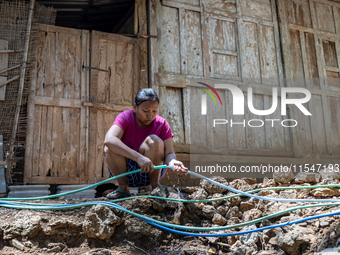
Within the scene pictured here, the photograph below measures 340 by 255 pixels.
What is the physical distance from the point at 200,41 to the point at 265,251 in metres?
4.15

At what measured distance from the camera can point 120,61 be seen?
601 centimetres

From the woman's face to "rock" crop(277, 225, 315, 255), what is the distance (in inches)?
59.6

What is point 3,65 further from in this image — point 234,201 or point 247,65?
point 247,65

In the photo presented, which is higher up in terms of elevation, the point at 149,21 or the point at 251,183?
the point at 149,21

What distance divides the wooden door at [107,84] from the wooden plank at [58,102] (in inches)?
9.3

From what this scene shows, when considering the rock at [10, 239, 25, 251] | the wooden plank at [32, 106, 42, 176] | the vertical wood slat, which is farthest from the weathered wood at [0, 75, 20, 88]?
the vertical wood slat

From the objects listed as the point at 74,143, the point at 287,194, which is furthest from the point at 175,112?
the point at 287,194

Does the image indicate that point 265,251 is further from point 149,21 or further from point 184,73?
point 149,21

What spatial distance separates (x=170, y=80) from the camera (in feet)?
19.2

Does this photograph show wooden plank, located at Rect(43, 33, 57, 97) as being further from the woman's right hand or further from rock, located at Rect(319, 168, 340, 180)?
rock, located at Rect(319, 168, 340, 180)

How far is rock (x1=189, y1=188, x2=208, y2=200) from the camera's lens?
3514 mm

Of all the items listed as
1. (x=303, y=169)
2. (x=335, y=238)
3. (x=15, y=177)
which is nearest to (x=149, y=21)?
(x=15, y=177)

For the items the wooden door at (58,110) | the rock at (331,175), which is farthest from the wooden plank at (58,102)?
the rock at (331,175)

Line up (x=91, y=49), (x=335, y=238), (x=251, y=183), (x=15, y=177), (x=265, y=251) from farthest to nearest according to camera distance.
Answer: (x=91, y=49), (x=15, y=177), (x=251, y=183), (x=265, y=251), (x=335, y=238)
